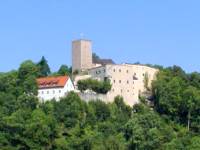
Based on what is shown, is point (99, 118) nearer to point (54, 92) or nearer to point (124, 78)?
point (54, 92)

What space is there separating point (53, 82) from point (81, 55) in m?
8.16

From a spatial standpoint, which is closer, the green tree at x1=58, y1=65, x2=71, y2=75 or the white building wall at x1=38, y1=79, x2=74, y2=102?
the white building wall at x1=38, y1=79, x2=74, y2=102

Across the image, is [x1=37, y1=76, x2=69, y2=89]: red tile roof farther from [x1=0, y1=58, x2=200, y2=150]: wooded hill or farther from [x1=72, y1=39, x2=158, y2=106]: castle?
[x1=72, y1=39, x2=158, y2=106]: castle

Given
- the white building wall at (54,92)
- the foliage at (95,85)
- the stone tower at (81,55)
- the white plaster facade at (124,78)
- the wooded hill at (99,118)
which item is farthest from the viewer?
the stone tower at (81,55)

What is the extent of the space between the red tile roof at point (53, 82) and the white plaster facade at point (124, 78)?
318 cm

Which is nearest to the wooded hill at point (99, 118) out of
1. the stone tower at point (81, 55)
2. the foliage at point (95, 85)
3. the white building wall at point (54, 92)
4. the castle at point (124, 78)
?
the white building wall at point (54, 92)

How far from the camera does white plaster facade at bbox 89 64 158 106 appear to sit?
93812 millimetres

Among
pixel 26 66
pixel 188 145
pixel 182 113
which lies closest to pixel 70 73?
pixel 26 66

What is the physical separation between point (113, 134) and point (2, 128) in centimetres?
991

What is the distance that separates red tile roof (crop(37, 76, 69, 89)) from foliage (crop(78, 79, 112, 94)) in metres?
1.67

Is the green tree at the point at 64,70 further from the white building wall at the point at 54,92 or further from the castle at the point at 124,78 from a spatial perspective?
the white building wall at the point at 54,92

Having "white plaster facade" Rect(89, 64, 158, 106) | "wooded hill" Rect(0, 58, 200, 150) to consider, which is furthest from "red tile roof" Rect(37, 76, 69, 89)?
"white plaster facade" Rect(89, 64, 158, 106)

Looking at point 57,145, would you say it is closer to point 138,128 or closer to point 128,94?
point 138,128

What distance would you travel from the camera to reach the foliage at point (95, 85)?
303 feet
